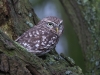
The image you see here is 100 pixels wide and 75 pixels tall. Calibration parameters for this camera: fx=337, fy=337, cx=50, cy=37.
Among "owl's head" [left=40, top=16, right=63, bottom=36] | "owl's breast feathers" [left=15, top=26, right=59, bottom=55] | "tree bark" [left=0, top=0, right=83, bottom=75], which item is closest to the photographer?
"tree bark" [left=0, top=0, right=83, bottom=75]

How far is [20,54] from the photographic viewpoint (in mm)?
3082

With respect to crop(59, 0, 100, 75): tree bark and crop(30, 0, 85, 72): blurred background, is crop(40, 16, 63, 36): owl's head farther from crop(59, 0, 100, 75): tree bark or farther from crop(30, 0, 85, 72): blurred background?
crop(30, 0, 85, 72): blurred background

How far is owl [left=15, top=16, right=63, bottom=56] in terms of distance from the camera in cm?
444

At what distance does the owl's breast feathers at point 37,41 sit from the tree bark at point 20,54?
115mm

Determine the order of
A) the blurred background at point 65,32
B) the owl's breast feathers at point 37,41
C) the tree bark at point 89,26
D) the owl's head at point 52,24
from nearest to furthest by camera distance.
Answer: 1. the owl's breast feathers at point 37,41
2. the tree bark at point 89,26
3. the owl's head at point 52,24
4. the blurred background at point 65,32

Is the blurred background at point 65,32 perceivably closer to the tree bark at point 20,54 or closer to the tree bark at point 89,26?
the tree bark at point 89,26

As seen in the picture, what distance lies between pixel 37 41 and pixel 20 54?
1476 mm

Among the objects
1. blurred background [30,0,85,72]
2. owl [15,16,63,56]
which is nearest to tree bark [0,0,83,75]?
owl [15,16,63,56]

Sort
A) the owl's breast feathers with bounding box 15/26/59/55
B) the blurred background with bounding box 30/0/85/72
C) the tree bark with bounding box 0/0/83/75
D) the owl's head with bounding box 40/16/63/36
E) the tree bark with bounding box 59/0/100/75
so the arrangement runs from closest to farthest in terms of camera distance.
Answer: the tree bark with bounding box 0/0/83/75 < the owl's breast feathers with bounding box 15/26/59/55 < the tree bark with bounding box 59/0/100/75 < the owl's head with bounding box 40/16/63/36 < the blurred background with bounding box 30/0/85/72

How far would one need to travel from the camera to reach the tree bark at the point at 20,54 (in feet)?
9.79

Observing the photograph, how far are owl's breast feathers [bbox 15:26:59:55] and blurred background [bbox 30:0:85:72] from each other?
11.1 feet

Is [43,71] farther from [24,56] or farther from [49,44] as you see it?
[49,44]

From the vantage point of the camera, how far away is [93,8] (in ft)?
16.3

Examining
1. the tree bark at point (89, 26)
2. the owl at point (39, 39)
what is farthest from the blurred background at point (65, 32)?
the owl at point (39, 39)
